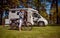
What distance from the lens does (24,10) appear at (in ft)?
11.5

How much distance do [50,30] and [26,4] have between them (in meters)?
0.69

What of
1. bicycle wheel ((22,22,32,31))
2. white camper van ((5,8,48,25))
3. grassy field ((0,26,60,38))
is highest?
white camper van ((5,8,48,25))

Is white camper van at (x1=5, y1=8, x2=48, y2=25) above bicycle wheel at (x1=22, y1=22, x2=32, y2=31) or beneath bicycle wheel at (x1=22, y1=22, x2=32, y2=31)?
above

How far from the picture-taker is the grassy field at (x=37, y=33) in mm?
3416

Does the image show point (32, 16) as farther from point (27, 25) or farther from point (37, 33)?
point (37, 33)

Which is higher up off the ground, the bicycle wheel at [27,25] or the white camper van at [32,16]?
the white camper van at [32,16]

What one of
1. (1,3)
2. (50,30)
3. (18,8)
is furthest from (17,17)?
(50,30)

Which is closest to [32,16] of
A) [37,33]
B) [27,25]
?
[27,25]

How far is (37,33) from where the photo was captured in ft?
11.3

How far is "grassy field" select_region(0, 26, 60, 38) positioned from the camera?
3.42 meters

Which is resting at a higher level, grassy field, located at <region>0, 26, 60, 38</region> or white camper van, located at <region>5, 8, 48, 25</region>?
white camper van, located at <region>5, 8, 48, 25</region>

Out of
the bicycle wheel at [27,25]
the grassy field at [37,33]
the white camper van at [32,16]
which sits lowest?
the grassy field at [37,33]

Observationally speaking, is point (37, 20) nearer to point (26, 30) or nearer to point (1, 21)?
point (26, 30)

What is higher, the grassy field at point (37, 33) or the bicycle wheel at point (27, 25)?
the bicycle wheel at point (27, 25)
